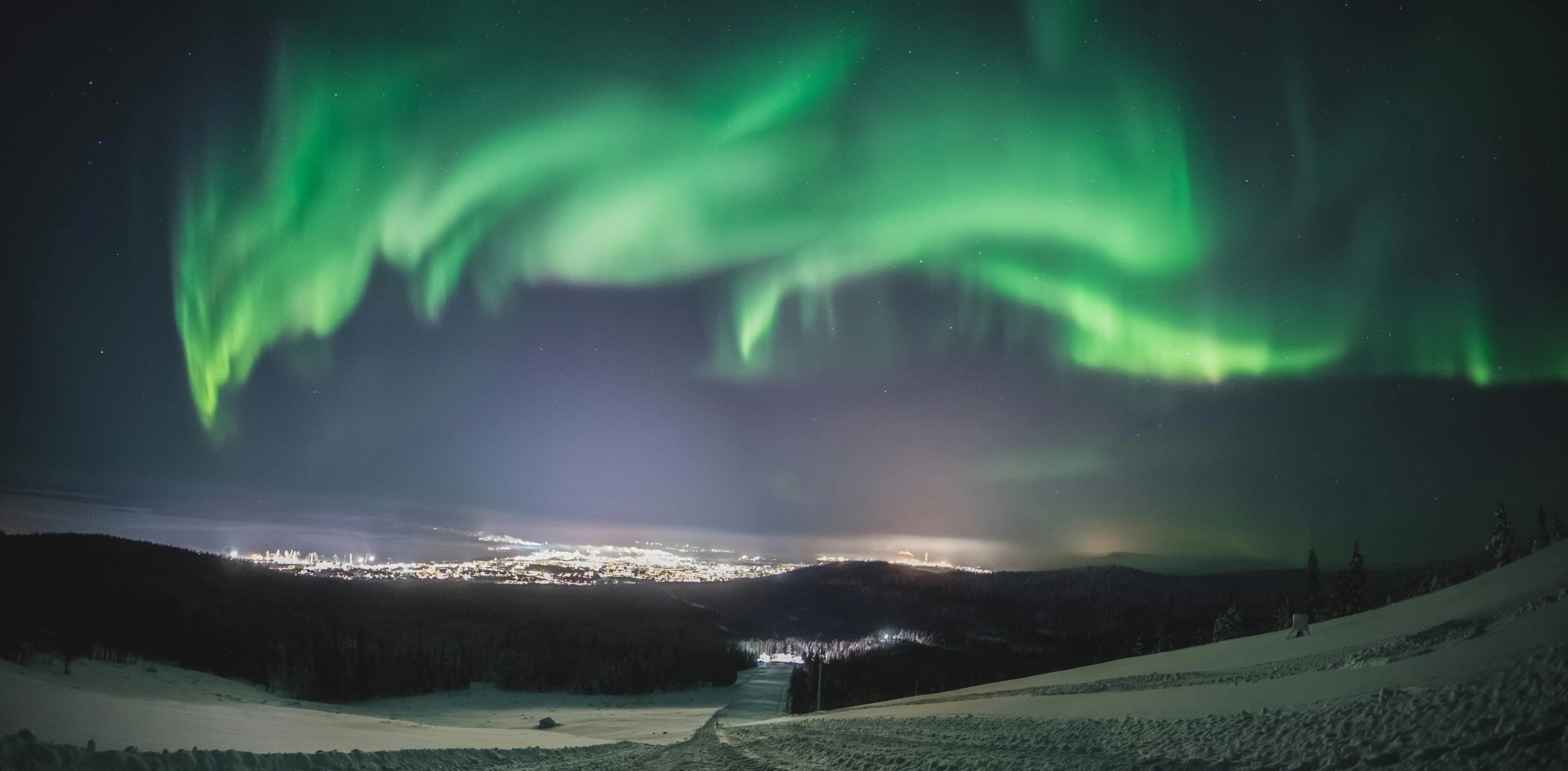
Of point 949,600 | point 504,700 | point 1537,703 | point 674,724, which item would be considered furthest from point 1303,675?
point 949,600

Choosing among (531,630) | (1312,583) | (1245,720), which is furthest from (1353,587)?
(531,630)

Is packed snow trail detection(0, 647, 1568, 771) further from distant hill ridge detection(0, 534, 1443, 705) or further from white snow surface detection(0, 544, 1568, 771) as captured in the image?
distant hill ridge detection(0, 534, 1443, 705)

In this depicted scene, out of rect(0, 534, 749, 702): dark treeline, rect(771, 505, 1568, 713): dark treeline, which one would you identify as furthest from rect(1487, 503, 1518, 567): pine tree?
rect(0, 534, 749, 702): dark treeline

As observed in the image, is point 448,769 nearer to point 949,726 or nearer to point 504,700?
point 949,726

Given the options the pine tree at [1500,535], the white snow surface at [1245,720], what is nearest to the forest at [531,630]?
the pine tree at [1500,535]

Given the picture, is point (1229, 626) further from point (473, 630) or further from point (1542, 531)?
point (473, 630)

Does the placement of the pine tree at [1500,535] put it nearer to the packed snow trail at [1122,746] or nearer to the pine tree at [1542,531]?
the pine tree at [1542,531]

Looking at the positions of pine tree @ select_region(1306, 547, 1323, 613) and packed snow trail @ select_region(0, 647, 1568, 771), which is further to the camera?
pine tree @ select_region(1306, 547, 1323, 613)
